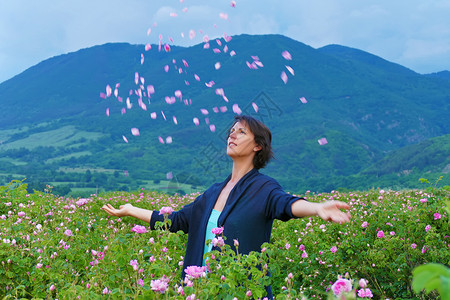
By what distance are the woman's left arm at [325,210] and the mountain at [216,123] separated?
73.6 m

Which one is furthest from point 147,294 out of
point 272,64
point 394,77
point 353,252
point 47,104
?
point 394,77

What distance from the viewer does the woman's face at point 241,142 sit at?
3.59 m

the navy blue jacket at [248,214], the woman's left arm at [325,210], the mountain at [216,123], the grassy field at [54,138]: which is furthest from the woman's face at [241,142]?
the grassy field at [54,138]

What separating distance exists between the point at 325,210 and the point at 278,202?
571mm

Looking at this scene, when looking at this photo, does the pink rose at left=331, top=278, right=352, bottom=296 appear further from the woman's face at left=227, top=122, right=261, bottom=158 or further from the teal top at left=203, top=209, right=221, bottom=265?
the woman's face at left=227, top=122, right=261, bottom=158

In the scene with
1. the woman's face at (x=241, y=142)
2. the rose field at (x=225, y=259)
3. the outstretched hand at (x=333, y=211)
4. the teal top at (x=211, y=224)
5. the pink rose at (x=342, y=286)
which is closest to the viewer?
the pink rose at (x=342, y=286)

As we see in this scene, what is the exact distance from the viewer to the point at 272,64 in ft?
602

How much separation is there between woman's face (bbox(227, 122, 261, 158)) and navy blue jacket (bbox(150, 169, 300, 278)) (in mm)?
181

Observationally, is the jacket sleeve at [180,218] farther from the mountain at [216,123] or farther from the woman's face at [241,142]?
the mountain at [216,123]

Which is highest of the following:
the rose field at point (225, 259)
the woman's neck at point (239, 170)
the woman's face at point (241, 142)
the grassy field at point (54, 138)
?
the grassy field at point (54, 138)

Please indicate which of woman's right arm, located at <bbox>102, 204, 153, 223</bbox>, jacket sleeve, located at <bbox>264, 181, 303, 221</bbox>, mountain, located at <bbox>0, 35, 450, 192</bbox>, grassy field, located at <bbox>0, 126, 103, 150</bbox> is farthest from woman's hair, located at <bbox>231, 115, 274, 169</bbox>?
grassy field, located at <bbox>0, 126, 103, 150</bbox>

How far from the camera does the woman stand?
10.6 ft

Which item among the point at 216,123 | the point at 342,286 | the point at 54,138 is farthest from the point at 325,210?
the point at 54,138

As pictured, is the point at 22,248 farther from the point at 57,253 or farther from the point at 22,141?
the point at 22,141
